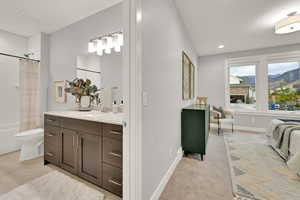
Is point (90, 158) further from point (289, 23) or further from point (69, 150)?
point (289, 23)

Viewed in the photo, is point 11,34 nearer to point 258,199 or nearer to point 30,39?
point 30,39

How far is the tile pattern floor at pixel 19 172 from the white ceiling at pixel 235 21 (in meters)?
3.00

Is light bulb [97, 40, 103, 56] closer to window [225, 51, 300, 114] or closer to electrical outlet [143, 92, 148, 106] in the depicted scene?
electrical outlet [143, 92, 148, 106]

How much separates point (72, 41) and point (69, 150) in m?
2.12

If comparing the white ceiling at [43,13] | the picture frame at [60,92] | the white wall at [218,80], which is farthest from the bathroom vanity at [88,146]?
the white wall at [218,80]

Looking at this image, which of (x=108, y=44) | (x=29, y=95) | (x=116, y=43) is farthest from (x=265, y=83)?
(x=29, y=95)

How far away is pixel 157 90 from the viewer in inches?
58.7

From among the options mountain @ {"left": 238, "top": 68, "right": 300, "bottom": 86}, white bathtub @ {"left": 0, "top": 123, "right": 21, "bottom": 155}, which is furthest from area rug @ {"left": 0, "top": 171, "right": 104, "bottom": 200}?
mountain @ {"left": 238, "top": 68, "right": 300, "bottom": 86}

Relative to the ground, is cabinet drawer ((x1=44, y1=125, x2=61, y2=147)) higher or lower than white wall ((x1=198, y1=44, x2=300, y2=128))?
lower

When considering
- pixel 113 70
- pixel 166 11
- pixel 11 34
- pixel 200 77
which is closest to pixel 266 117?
pixel 200 77

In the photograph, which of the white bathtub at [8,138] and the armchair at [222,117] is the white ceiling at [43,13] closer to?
the white bathtub at [8,138]

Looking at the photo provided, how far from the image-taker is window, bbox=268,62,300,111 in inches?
148

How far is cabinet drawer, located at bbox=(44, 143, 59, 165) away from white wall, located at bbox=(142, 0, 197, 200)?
149cm

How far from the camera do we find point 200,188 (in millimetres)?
1613
